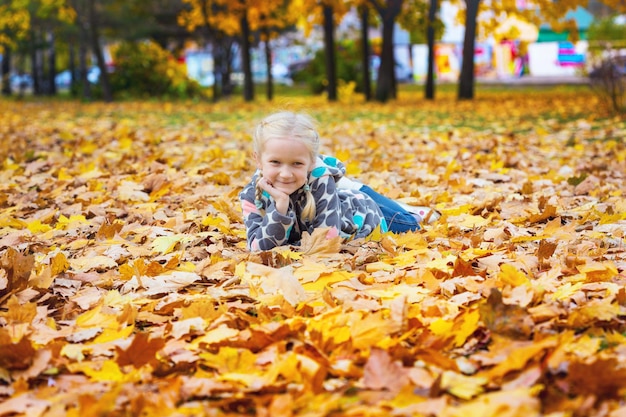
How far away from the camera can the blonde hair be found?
3.81 meters

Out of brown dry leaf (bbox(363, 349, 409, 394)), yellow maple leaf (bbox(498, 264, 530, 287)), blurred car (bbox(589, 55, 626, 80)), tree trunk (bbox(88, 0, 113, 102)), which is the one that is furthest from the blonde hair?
tree trunk (bbox(88, 0, 113, 102))

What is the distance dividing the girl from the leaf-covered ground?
5.5 inches

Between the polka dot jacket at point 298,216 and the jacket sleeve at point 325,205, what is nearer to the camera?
the polka dot jacket at point 298,216

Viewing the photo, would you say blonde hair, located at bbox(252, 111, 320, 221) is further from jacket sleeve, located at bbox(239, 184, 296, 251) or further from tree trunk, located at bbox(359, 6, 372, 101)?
tree trunk, located at bbox(359, 6, 372, 101)

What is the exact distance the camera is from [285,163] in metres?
3.85

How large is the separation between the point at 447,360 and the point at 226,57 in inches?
1044

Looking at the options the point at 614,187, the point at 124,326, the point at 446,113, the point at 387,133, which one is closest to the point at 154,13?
the point at 446,113

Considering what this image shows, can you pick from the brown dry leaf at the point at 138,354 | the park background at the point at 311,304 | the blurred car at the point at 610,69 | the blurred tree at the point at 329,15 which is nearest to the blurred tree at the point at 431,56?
the blurred tree at the point at 329,15

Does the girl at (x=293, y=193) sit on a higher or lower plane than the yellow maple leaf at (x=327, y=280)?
higher

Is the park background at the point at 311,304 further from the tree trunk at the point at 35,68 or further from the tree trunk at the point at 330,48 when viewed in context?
the tree trunk at the point at 35,68

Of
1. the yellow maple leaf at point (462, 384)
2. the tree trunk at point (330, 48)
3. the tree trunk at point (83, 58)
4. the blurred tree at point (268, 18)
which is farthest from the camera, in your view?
the tree trunk at point (83, 58)

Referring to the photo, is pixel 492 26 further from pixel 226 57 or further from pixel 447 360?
pixel 447 360

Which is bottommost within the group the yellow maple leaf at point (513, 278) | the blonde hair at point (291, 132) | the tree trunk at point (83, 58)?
the yellow maple leaf at point (513, 278)

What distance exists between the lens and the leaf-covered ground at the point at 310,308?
2.16 meters
